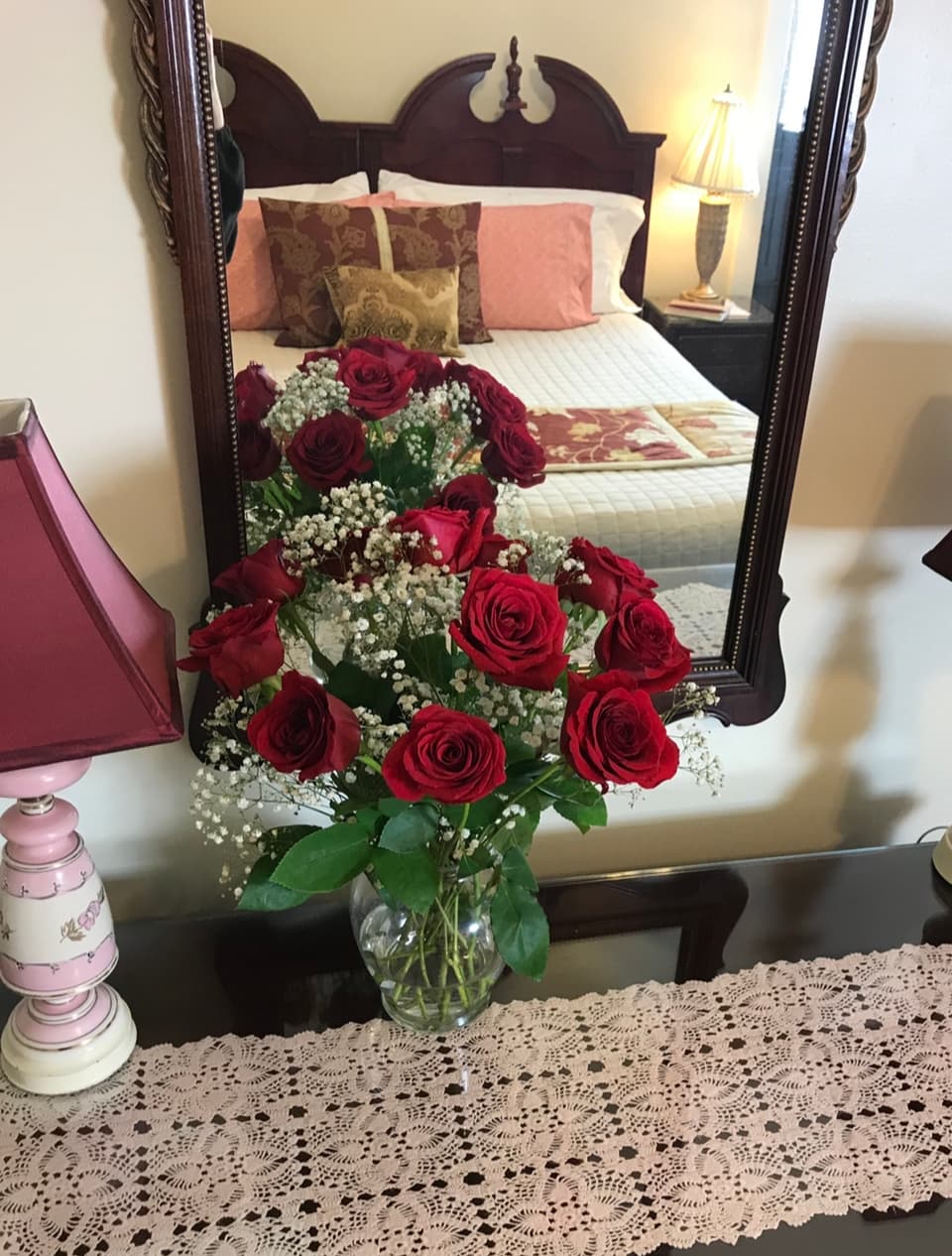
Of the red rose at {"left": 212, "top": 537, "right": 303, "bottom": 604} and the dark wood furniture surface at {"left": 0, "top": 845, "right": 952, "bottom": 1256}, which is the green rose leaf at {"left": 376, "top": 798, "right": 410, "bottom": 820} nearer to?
the red rose at {"left": 212, "top": 537, "right": 303, "bottom": 604}

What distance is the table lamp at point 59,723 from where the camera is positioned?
2.51 ft

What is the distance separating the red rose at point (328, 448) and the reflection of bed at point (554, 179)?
0.11m

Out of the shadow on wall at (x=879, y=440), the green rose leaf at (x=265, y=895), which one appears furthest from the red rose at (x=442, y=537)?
the shadow on wall at (x=879, y=440)

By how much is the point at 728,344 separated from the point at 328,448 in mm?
432

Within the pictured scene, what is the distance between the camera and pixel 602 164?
101 centimetres

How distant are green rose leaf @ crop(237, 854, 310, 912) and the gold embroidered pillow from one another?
0.49 m

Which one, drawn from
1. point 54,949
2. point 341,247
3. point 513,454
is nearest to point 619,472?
Answer: point 513,454

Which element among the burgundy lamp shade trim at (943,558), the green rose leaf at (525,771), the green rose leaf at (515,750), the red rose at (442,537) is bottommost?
the green rose leaf at (525,771)

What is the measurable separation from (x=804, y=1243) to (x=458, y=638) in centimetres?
58

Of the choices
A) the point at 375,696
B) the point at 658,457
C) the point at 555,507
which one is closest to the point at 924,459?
the point at 658,457

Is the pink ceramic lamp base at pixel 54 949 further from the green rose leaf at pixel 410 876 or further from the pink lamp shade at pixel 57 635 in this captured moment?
the green rose leaf at pixel 410 876

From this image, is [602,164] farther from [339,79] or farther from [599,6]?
[339,79]

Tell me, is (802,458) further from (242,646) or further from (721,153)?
(242,646)

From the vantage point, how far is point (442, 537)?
82cm
